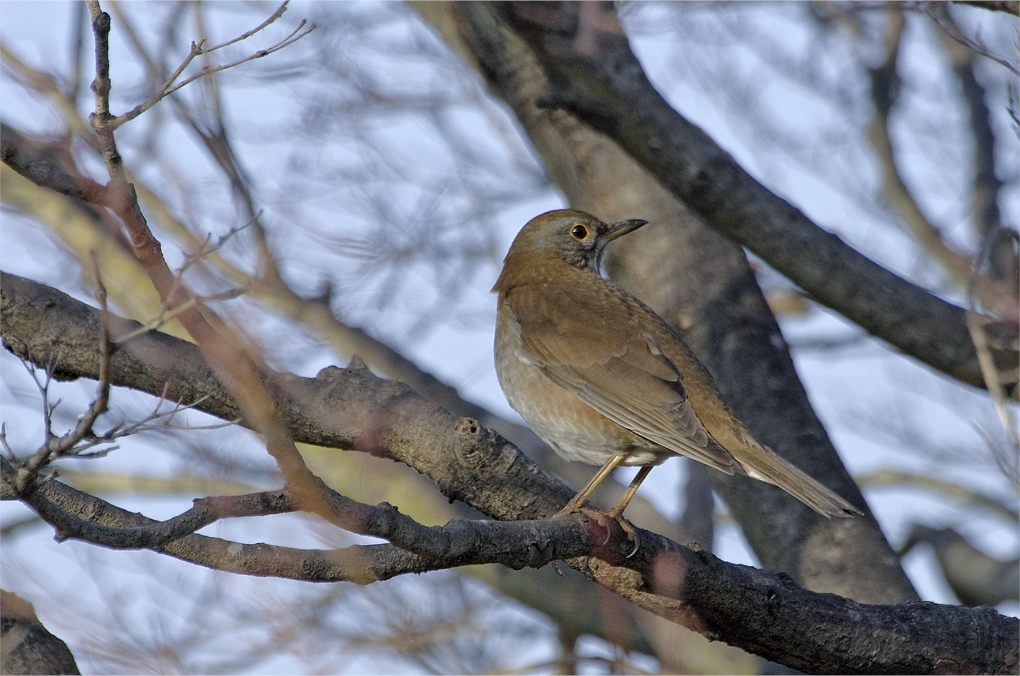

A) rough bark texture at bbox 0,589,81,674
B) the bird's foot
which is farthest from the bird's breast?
rough bark texture at bbox 0,589,81,674

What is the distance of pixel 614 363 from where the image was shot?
5754mm

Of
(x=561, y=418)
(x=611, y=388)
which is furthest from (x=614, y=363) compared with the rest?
(x=561, y=418)

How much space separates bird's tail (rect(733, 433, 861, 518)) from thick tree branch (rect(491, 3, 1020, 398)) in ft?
4.87

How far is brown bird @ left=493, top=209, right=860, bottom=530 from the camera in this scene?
5.19 m

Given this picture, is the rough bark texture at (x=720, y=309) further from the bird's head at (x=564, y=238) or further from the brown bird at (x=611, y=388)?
the brown bird at (x=611, y=388)

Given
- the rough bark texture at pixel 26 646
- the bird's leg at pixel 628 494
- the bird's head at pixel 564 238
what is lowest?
the rough bark texture at pixel 26 646

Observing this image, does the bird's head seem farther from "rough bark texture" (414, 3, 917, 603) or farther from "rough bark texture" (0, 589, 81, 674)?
"rough bark texture" (0, 589, 81, 674)

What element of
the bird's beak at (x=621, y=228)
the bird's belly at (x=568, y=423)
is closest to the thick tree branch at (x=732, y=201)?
the bird's beak at (x=621, y=228)

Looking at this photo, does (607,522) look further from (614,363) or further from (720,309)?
(720,309)

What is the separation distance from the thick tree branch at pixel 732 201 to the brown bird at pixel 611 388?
857 mm

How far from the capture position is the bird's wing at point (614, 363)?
205 inches

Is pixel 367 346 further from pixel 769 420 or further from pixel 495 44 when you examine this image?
pixel 769 420

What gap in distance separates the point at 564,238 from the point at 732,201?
1246mm

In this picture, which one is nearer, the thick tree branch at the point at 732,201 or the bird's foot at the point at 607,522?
the bird's foot at the point at 607,522
